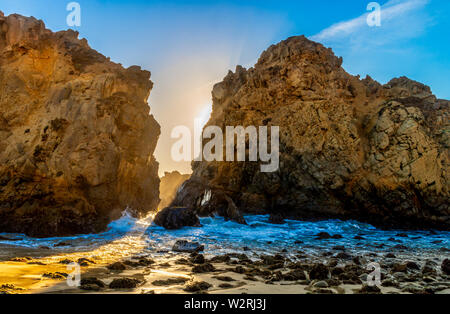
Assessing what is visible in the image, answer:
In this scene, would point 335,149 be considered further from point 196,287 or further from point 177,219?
point 196,287

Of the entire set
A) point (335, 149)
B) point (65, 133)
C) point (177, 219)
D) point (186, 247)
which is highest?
point (65, 133)

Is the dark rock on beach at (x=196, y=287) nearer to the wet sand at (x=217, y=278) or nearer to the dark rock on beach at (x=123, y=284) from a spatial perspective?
the wet sand at (x=217, y=278)

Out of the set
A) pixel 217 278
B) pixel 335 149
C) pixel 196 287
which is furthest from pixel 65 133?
pixel 335 149

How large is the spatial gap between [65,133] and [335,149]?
1878 centimetres

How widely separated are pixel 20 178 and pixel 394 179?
78.7ft

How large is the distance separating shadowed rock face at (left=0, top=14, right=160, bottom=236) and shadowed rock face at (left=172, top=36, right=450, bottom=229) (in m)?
6.16

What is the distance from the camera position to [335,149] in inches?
833

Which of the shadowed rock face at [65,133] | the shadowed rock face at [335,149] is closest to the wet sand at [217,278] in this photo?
the shadowed rock face at [65,133]

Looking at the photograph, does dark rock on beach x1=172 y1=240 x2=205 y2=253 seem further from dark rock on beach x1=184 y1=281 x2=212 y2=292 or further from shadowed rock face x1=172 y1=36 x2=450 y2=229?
shadowed rock face x1=172 y1=36 x2=450 y2=229

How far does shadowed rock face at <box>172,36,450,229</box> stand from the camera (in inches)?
765

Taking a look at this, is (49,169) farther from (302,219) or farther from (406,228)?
(406,228)

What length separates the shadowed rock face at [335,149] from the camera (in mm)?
19439

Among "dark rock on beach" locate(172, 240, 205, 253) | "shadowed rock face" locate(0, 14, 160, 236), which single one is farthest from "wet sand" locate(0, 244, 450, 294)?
"shadowed rock face" locate(0, 14, 160, 236)
